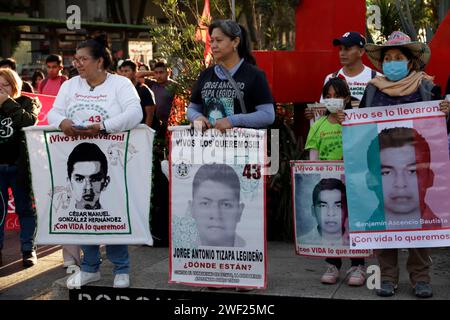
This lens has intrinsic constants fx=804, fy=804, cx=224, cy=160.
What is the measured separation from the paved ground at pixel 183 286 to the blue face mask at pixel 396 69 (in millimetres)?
1532

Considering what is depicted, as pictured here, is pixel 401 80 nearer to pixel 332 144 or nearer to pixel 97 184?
pixel 332 144

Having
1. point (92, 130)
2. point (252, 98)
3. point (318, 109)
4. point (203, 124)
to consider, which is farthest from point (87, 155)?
point (318, 109)

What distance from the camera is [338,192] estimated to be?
6004 millimetres

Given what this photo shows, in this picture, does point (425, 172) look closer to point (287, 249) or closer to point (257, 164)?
point (257, 164)

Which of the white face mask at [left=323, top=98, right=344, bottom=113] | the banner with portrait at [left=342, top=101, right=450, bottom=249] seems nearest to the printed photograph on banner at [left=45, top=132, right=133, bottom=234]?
the white face mask at [left=323, top=98, right=344, bottom=113]

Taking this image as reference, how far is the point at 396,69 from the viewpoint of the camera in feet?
18.4

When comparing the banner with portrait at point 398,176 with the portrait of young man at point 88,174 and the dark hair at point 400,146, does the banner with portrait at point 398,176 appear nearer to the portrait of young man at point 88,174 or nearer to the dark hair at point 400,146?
the dark hair at point 400,146

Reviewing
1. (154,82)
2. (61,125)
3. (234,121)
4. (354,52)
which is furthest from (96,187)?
(154,82)

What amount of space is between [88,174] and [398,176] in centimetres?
231

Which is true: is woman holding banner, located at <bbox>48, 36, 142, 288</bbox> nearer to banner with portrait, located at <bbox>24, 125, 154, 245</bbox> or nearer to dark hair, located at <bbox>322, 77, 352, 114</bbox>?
banner with portrait, located at <bbox>24, 125, 154, 245</bbox>

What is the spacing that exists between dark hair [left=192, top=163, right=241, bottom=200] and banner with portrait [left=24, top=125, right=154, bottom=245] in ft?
1.50

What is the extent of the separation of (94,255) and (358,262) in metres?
2.04

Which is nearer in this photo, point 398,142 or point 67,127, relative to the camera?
point 398,142

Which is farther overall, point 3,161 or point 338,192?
point 3,161
